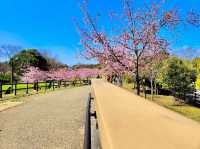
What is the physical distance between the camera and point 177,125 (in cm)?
213

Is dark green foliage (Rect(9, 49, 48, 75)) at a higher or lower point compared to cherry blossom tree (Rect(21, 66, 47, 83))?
higher

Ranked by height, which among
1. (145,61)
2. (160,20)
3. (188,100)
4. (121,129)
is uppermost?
(160,20)

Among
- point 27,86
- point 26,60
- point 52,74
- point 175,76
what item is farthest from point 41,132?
point 26,60

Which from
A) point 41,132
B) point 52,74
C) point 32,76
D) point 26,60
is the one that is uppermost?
point 26,60

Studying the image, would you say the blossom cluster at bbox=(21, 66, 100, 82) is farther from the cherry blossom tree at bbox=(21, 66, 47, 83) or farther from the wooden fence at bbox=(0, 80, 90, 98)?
the wooden fence at bbox=(0, 80, 90, 98)

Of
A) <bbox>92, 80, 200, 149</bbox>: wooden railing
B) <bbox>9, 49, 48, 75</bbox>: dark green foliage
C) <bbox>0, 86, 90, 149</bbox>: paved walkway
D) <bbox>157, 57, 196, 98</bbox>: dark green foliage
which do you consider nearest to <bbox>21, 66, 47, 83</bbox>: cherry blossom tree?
<bbox>9, 49, 48, 75</bbox>: dark green foliage

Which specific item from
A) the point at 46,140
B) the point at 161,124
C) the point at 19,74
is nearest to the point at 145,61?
the point at 46,140

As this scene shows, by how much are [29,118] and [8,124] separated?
4.58ft

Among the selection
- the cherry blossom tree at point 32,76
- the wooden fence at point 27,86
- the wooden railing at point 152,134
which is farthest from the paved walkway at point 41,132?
the cherry blossom tree at point 32,76

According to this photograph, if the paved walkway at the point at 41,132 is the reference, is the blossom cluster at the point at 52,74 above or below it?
above

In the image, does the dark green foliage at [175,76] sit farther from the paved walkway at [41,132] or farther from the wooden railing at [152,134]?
the wooden railing at [152,134]

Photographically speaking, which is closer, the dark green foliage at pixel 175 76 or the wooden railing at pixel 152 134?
the wooden railing at pixel 152 134

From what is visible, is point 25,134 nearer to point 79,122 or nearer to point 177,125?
point 79,122

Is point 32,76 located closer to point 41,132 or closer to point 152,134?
point 41,132
